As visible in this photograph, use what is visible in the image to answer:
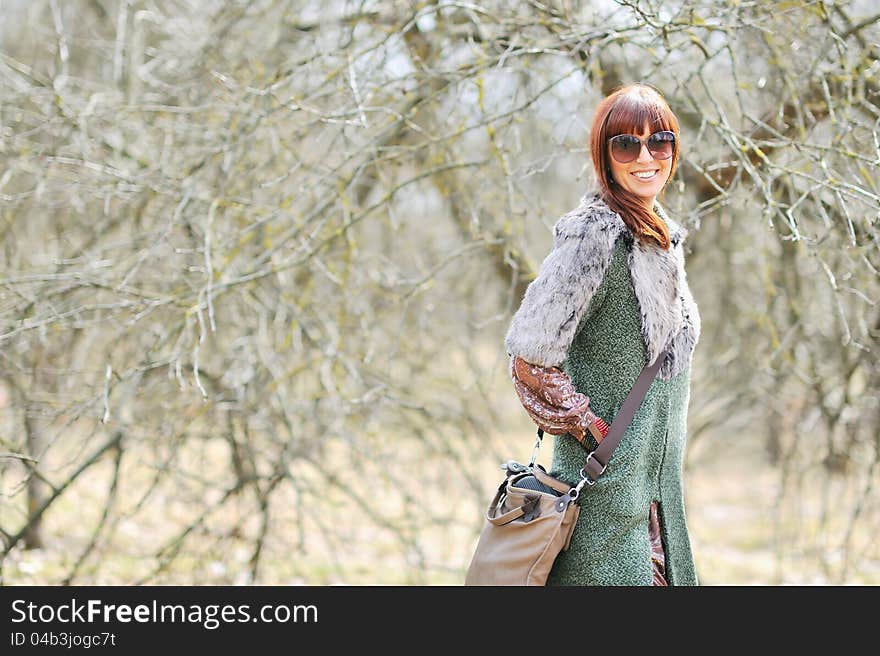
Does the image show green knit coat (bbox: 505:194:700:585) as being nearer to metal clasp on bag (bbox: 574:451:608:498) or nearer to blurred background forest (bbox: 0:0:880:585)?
metal clasp on bag (bbox: 574:451:608:498)

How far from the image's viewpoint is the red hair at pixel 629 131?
2.01m

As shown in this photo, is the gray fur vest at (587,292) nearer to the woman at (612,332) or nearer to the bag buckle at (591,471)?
the woman at (612,332)

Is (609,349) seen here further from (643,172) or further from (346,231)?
(346,231)

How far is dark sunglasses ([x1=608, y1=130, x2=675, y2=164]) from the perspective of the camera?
2.00 meters

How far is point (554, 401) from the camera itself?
6.41 feet

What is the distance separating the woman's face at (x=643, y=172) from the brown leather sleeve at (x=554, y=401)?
1.29 feet

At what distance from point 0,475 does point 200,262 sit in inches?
36.9

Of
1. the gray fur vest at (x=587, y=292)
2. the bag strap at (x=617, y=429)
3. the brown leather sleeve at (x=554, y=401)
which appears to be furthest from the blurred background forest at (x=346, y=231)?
the brown leather sleeve at (x=554, y=401)

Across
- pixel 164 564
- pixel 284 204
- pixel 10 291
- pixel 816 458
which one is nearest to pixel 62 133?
pixel 10 291

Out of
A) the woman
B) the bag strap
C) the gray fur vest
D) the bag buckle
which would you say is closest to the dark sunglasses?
the woman

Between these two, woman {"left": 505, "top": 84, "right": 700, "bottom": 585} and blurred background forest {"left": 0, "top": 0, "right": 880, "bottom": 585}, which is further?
blurred background forest {"left": 0, "top": 0, "right": 880, "bottom": 585}

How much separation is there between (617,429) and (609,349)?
0.16m
